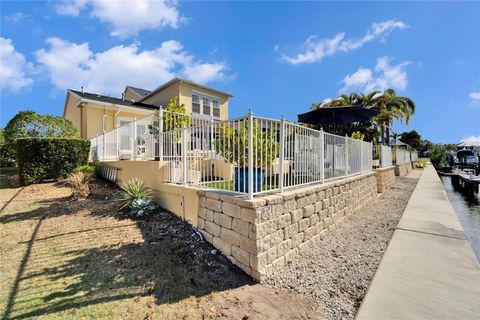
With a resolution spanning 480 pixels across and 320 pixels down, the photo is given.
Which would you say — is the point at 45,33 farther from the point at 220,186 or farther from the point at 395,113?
the point at 395,113

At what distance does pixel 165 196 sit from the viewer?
5605mm

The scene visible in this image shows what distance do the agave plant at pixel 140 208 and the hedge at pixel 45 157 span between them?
5.79m

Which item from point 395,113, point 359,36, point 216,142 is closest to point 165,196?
point 216,142

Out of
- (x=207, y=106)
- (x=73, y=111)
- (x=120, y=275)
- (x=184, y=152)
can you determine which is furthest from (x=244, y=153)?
(x=73, y=111)

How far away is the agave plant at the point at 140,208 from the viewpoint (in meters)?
5.36

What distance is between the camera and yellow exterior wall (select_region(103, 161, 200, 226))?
4742 millimetres

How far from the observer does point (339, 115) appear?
8.32 meters

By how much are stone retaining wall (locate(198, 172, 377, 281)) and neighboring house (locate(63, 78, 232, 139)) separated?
12885 millimetres

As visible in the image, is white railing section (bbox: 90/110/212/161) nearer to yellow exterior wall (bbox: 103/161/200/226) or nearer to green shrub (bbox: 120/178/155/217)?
yellow exterior wall (bbox: 103/161/200/226)

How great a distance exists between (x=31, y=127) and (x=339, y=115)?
1427 centimetres

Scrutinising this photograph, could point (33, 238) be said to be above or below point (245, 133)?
below

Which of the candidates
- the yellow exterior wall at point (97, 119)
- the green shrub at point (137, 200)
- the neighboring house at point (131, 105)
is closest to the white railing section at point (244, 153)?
the green shrub at point (137, 200)

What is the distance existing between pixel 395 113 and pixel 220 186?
2052 centimetres

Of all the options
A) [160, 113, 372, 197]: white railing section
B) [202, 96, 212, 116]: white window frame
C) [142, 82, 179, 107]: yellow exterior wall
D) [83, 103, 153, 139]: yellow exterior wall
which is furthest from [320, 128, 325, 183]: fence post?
[202, 96, 212, 116]: white window frame
